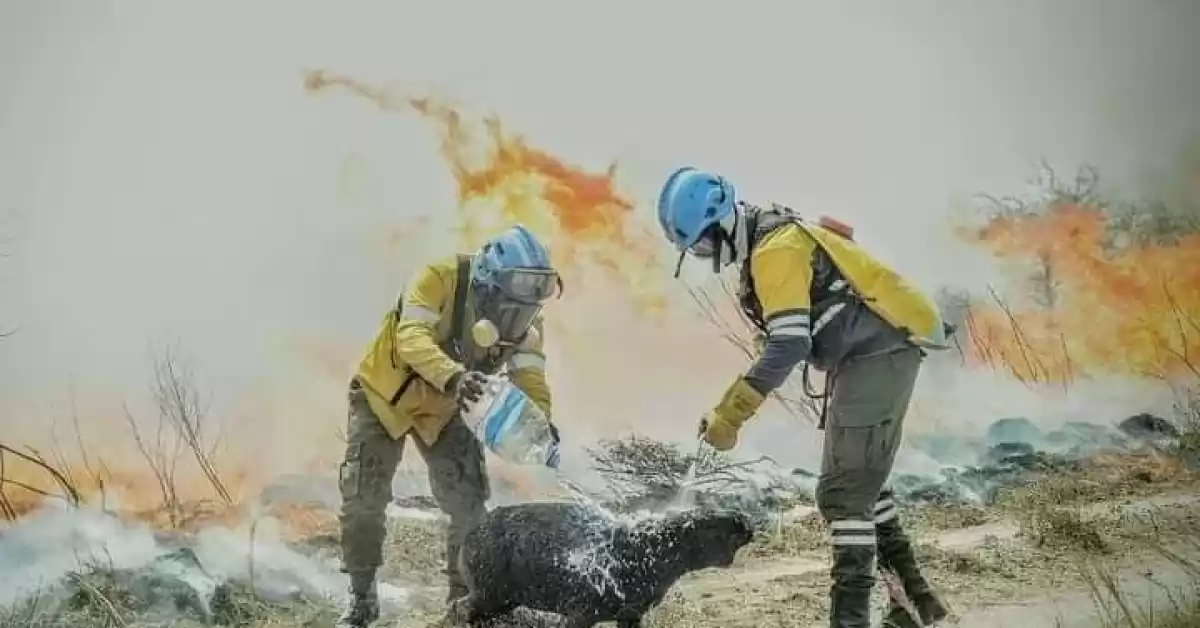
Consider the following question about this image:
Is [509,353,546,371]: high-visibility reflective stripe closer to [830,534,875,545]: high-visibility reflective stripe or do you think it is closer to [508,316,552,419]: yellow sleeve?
[508,316,552,419]: yellow sleeve

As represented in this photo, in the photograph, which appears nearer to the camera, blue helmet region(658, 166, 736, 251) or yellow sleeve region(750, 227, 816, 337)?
yellow sleeve region(750, 227, 816, 337)

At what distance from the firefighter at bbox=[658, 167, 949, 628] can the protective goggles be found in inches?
11.3

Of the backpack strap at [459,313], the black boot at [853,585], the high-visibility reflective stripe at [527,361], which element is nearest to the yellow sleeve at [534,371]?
the high-visibility reflective stripe at [527,361]

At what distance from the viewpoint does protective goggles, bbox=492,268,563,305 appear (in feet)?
9.01

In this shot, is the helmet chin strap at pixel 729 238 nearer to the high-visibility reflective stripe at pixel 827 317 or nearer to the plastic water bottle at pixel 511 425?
the high-visibility reflective stripe at pixel 827 317

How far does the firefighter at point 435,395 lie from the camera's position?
2717 millimetres

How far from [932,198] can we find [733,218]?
0.65 metres

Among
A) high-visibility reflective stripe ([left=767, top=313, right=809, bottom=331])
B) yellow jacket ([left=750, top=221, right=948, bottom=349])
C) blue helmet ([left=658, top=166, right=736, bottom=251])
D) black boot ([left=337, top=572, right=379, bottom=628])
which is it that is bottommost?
black boot ([left=337, top=572, right=379, bottom=628])

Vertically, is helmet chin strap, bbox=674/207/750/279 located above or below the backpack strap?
above

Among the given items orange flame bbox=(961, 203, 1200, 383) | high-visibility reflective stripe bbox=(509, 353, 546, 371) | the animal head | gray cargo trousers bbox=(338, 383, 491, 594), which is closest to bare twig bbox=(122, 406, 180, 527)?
gray cargo trousers bbox=(338, 383, 491, 594)

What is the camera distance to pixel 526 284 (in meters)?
2.77

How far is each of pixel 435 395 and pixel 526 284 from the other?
302mm

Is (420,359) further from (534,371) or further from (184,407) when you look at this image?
(184,407)

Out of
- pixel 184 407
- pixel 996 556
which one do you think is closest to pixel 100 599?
pixel 184 407
